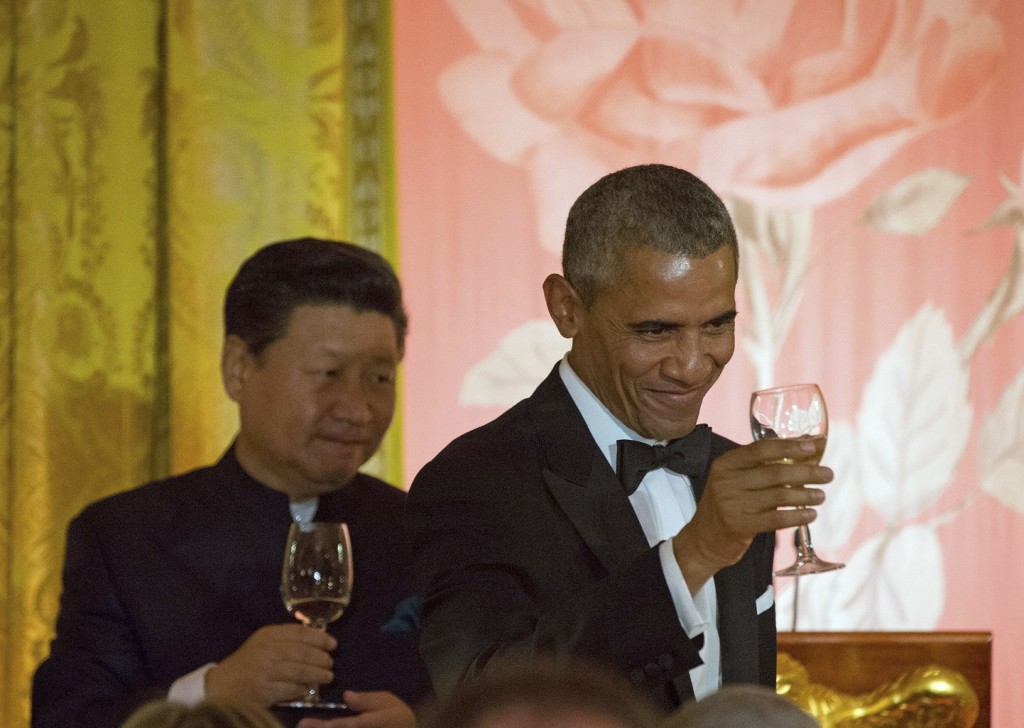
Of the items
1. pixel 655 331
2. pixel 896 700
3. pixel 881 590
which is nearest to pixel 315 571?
pixel 655 331

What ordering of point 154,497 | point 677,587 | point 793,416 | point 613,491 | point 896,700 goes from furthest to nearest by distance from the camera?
point 154,497
point 896,700
point 613,491
point 793,416
point 677,587

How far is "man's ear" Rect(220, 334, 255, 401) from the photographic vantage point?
9.20 ft

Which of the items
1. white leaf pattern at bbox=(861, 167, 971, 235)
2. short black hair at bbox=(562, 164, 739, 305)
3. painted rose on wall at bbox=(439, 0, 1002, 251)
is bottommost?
short black hair at bbox=(562, 164, 739, 305)

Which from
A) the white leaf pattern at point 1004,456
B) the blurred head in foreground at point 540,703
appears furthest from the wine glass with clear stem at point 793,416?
the white leaf pattern at point 1004,456

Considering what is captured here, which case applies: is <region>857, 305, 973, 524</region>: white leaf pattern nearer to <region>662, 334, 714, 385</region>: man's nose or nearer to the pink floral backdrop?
the pink floral backdrop

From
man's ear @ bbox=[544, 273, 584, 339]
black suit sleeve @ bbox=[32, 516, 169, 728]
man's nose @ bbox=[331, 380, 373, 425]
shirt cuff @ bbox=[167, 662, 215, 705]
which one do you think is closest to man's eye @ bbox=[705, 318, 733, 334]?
man's ear @ bbox=[544, 273, 584, 339]

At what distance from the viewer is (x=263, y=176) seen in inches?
134

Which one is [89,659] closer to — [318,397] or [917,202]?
[318,397]

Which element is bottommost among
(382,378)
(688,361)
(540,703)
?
A: (540,703)

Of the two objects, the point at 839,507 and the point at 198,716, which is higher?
the point at 839,507

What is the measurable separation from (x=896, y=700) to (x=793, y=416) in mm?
1033

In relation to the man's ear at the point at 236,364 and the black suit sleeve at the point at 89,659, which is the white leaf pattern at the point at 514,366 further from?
the black suit sleeve at the point at 89,659

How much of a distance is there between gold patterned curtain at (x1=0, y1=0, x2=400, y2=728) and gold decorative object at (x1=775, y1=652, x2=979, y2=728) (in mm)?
1094

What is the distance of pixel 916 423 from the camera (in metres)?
3.53
